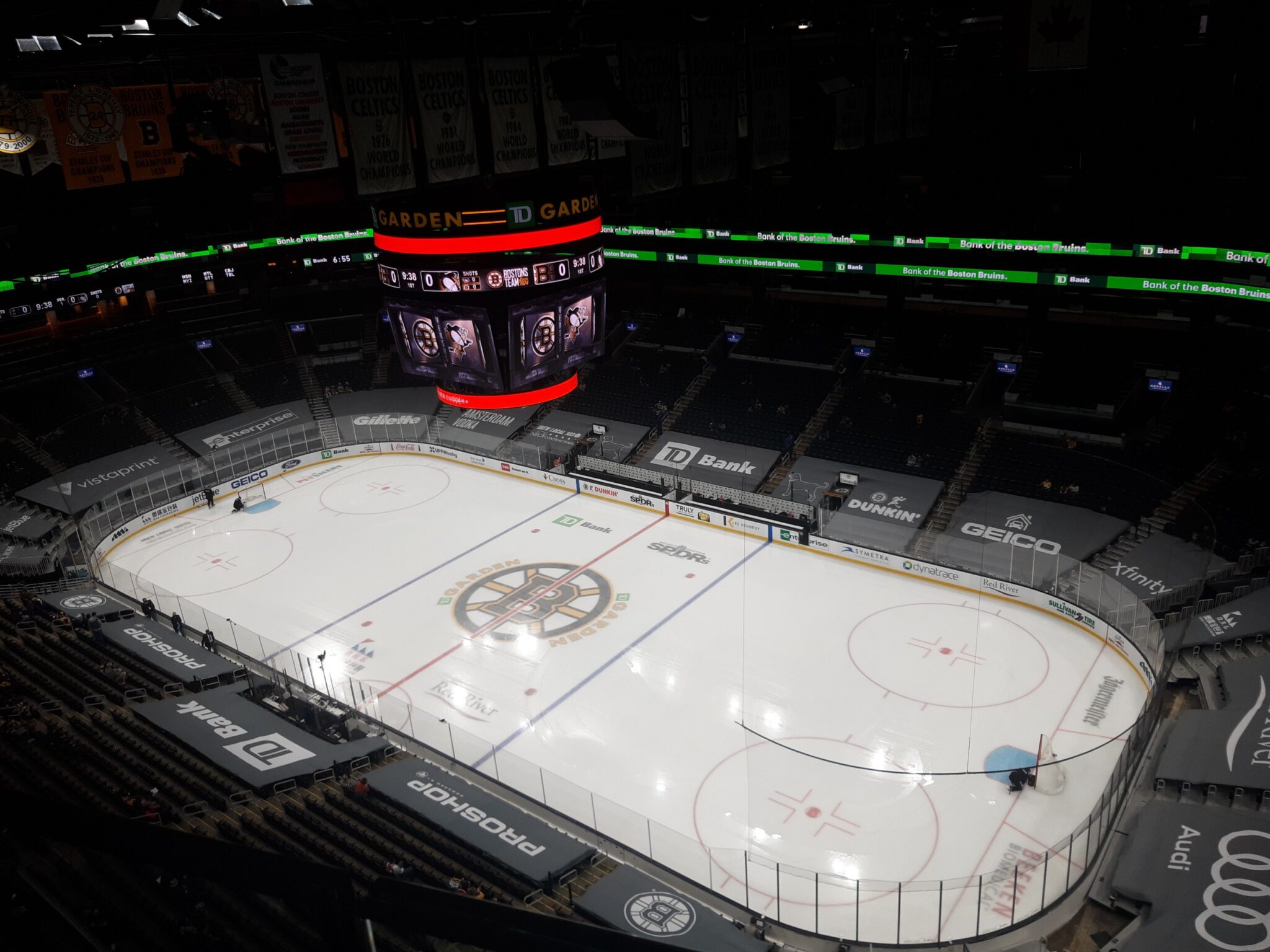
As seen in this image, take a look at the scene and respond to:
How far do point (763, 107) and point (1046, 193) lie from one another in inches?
510

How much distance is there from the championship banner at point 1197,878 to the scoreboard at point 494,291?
495 inches

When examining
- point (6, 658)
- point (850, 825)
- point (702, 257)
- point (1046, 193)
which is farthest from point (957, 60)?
point (6, 658)

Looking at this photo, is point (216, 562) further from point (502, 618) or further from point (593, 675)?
point (593, 675)

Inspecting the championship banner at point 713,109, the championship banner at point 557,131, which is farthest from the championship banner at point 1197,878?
the championship banner at point 557,131

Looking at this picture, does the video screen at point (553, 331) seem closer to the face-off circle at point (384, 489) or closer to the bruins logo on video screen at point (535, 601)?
the bruins logo on video screen at point (535, 601)

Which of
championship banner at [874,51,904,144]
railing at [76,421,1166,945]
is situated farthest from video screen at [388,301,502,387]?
championship banner at [874,51,904,144]

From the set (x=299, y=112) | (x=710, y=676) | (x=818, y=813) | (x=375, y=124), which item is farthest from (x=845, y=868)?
(x=299, y=112)

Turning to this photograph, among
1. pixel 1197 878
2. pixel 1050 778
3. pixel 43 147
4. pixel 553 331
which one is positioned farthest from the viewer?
pixel 43 147

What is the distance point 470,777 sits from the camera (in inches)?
A: 623

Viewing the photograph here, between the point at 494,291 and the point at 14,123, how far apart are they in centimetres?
1089

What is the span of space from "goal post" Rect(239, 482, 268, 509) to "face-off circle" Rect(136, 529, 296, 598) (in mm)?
2343

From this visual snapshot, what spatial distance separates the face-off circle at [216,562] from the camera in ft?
78.6

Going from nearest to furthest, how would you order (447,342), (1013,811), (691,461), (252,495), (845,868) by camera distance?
(845,868) < (1013,811) < (447,342) < (691,461) < (252,495)

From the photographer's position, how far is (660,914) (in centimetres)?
1152
